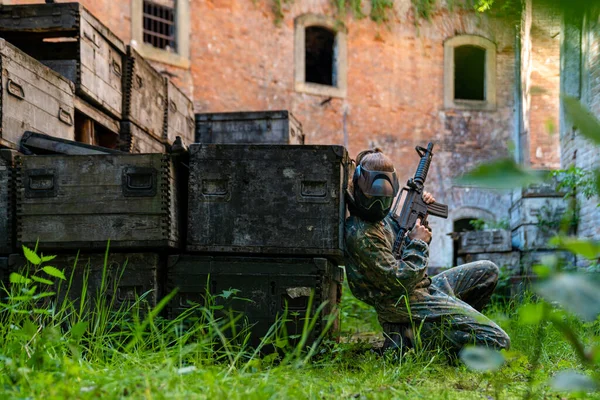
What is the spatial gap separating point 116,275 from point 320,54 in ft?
40.2

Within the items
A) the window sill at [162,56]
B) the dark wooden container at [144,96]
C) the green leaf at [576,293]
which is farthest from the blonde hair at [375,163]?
the window sill at [162,56]

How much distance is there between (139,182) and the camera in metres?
4.09

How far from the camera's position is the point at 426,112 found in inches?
613

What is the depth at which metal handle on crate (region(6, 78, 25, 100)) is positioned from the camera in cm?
466

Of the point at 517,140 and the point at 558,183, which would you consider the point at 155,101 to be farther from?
the point at 517,140

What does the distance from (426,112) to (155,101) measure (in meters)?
9.74

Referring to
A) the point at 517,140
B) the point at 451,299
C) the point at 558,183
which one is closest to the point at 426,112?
the point at 517,140

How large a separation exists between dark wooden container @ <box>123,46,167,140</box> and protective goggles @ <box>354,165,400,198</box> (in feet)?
8.78

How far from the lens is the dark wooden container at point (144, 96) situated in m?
6.20

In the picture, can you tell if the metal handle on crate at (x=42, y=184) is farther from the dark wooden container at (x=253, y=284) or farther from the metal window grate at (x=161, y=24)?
the metal window grate at (x=161, y=24)

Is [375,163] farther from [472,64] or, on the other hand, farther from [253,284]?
[472,64]

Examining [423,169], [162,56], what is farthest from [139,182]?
[162,56]

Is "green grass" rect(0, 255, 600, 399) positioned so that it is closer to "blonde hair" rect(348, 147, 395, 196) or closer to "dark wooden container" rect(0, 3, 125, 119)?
"blonde hair" rect(348, 147, 395, 196)

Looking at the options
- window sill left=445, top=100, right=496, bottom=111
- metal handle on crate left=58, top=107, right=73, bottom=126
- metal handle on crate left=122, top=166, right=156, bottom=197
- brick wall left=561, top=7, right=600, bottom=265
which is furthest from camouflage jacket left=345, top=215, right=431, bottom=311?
window sill left=445, top=100, right=496, bottom=111
